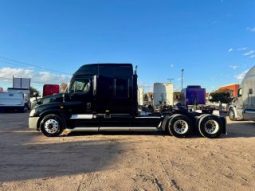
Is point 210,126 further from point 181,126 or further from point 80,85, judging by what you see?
point 80,85

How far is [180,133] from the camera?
13266 millimetres

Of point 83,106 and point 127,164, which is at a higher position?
point 83,106

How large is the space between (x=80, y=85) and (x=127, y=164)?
6.40 metres

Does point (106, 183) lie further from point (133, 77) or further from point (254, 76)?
point (254, 76)

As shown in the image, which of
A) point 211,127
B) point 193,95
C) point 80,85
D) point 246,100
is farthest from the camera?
point 193,95

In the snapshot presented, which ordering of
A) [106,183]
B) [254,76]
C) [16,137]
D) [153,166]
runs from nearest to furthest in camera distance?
[106,183] → [153,166] → [16,137] → [254,76]

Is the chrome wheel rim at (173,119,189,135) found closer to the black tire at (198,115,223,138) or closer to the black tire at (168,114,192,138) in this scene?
the black tire at (168,114,192,138)

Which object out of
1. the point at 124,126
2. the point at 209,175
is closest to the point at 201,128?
the point at 124,126

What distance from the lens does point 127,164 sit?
798 cm

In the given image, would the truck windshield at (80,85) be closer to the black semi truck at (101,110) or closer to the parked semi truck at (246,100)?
the black semi truck at (101,110)

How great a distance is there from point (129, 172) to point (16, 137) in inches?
290

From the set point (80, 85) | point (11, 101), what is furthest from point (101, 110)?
point (11, 101)

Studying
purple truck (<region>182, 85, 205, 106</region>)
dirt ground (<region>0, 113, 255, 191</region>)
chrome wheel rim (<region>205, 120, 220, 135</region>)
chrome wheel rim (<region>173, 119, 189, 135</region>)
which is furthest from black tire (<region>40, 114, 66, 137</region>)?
purple truck (<region>182, 85, 205, 106</region>)

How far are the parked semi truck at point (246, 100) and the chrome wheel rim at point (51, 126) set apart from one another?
11.1 metres
